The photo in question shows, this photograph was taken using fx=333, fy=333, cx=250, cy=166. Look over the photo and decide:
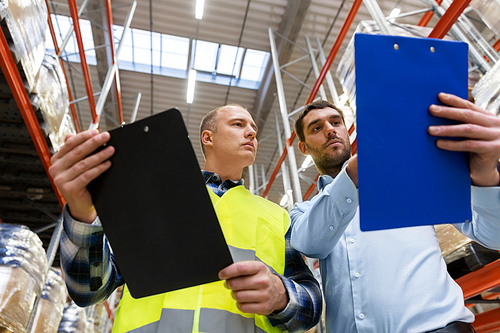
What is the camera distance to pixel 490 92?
3064 mm

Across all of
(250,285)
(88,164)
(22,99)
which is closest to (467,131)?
(250,285)

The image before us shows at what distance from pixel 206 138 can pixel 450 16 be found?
148 inches

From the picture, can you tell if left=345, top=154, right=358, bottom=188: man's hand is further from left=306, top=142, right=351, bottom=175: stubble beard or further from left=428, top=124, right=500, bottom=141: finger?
left=306, top=142, right=351, bottom=175: stubble beard

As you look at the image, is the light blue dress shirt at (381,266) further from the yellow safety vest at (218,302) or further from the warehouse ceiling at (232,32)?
the warehouse ceiling at (232,32)

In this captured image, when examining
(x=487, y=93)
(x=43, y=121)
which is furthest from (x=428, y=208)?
(x=43, y=121)

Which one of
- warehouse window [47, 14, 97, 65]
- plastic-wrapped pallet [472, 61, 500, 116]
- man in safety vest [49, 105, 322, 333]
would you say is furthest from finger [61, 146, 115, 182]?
warehouse window [47, 14, 97, 65]

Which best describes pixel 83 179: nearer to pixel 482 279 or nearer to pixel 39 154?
pixel 482 279

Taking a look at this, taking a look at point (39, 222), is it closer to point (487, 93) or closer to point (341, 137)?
point (341, 137)

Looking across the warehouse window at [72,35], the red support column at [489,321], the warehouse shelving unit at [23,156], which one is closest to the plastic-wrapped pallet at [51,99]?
the warehouse shelving unit at [23,156]

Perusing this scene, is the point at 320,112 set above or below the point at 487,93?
below

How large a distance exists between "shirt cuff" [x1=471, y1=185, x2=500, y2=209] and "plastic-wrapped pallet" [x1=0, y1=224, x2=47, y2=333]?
4363mm

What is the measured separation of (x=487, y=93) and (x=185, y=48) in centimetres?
1102

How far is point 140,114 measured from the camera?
580 inches

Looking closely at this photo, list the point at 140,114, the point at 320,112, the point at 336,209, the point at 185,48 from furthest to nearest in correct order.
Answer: the point at 140,114 < the point at 185,48 < the point at 320,112 < the point at 336,209
